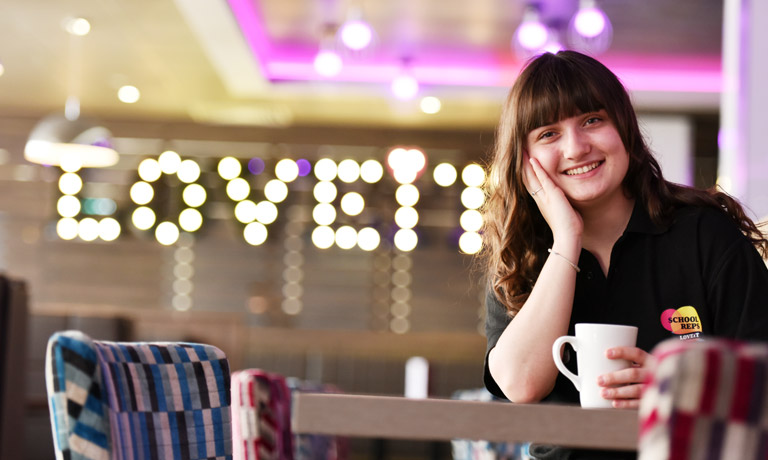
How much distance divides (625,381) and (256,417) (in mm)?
526

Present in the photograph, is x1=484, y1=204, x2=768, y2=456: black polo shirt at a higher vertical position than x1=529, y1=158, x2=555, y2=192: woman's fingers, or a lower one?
lower

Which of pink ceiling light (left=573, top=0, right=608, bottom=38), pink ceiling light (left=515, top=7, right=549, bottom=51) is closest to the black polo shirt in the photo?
pink ceiling light (left=573, top=0, right=608, bottom=38)

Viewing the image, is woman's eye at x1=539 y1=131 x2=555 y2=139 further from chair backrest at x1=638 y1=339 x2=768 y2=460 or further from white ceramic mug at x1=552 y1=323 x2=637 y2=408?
chair backrest at x1=638 y1=339 x2=768 y2=460

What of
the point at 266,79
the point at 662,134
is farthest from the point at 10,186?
the point at 662,134

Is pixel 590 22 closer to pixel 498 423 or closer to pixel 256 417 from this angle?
pixel 256 417

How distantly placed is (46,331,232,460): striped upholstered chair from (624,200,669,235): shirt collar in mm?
651

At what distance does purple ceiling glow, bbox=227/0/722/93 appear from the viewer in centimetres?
688

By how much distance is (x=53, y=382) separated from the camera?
972mm

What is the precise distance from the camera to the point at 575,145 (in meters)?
1.33

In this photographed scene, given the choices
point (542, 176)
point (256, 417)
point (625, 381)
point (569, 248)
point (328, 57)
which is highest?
point (328, 57)

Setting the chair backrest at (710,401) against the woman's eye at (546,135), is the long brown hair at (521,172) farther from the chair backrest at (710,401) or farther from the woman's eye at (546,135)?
the chair backrest at (710,401)

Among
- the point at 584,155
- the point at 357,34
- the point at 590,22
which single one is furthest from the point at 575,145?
the point at 357,34

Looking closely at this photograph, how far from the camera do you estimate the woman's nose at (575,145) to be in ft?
4.37

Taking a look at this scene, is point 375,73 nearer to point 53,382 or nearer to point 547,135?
point 547,135
